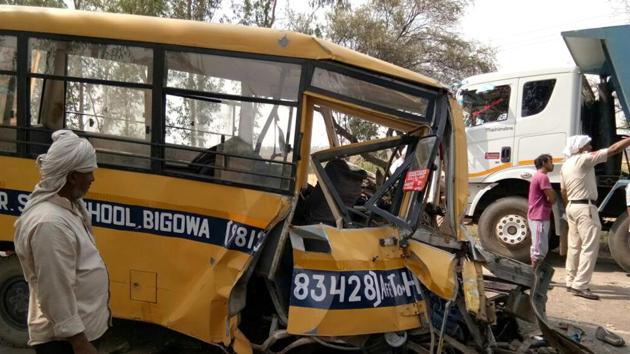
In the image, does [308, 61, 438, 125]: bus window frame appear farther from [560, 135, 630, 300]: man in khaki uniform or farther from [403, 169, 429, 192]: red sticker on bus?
[560, 135, 630, 300]: man in khaki uniform

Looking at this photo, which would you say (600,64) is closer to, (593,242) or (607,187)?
(607,187)

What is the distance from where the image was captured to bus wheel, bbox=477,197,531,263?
7.70 metres

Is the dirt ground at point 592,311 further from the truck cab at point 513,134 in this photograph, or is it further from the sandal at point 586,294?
the truck cab at point 513,134

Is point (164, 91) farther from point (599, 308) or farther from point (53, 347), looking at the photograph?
point (599, 308)

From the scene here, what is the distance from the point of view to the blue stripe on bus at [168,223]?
11.8ft

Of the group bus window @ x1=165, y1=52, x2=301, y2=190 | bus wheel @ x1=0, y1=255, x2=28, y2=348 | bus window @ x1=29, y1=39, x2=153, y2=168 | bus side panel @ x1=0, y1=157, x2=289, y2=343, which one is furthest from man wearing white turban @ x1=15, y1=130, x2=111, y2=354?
bus wheel @ x1=0, y1=255, x2=28, y2=348

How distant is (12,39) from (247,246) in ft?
8.32

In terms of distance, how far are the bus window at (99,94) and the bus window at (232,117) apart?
24 cm

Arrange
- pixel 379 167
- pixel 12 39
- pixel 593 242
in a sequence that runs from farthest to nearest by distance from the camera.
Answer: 1. pixel 593 242
2. pixel 379 167
3. pixel 12 39

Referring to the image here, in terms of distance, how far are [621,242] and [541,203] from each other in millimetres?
1553

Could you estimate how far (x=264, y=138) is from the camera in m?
3.77

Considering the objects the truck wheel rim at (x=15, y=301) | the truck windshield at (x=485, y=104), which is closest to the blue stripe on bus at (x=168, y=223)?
the truck wheel rim at (x=15, y=301)

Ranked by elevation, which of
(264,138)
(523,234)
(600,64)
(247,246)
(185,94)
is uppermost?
(600,64)

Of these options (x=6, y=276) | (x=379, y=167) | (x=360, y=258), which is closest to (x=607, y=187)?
(x=379, y=167)
